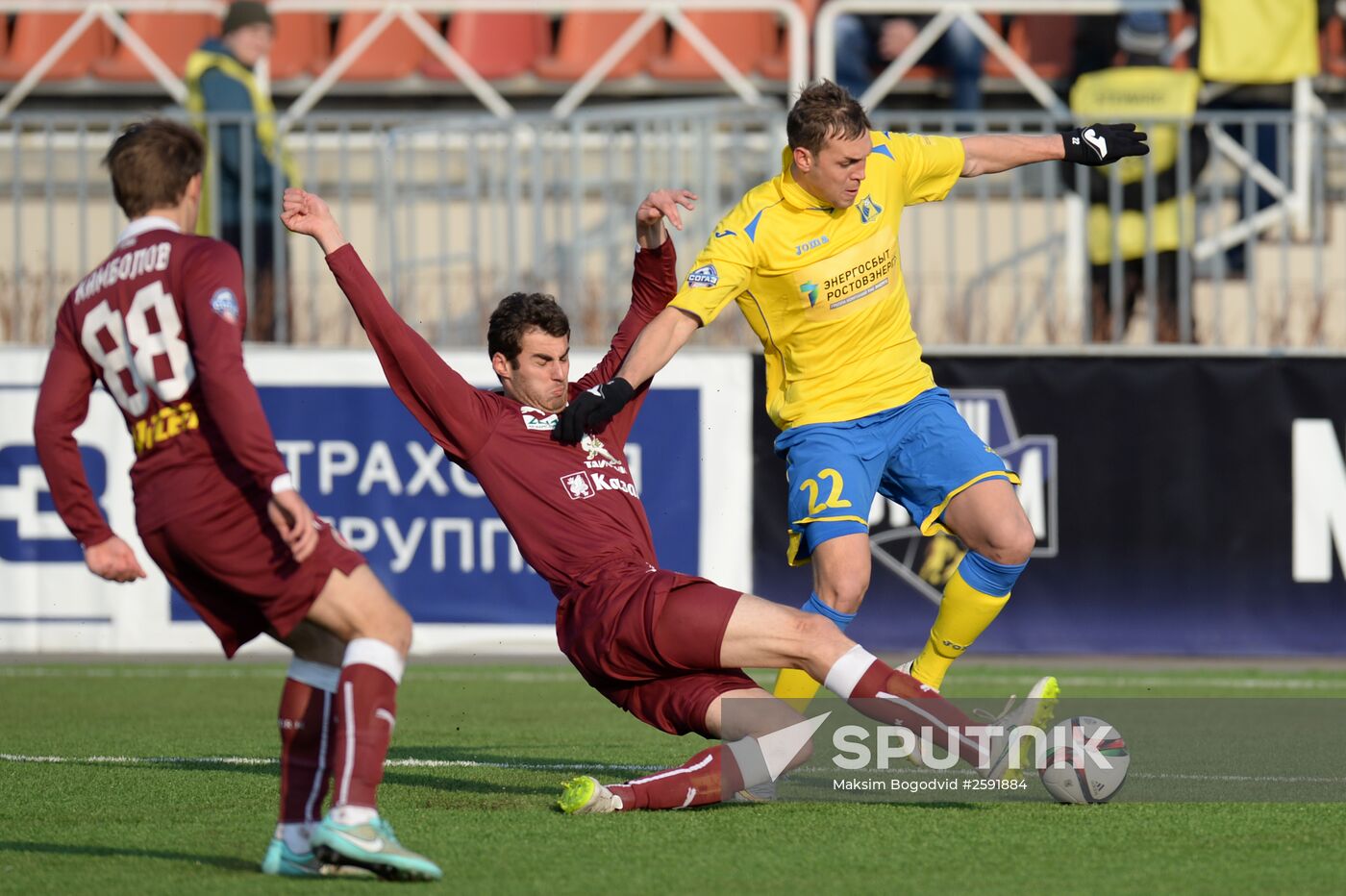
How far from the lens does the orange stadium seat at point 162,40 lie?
53.4 feet

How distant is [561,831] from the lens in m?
5.79

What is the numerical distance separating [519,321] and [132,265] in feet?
5.11

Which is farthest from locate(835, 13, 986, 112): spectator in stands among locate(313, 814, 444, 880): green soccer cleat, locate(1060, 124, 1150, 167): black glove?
locate(313, 814, 444, 880): green soccer cleat

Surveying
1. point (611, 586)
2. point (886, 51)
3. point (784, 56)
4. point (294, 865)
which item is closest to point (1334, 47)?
point (886, 51)

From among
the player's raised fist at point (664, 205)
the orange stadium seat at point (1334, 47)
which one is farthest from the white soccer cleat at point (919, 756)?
the orange stadium seat at point (1334, 47)

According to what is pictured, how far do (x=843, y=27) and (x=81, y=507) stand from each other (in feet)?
35.3

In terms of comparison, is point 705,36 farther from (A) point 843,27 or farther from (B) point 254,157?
(B) point 254,157

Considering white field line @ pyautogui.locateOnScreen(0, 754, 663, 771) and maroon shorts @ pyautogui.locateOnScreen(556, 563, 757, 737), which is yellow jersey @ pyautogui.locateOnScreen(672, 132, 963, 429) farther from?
white field line @ pyautogui.locateOnScreen(0, 754, 663, 771)

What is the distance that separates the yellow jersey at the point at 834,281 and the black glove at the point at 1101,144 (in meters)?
0.42

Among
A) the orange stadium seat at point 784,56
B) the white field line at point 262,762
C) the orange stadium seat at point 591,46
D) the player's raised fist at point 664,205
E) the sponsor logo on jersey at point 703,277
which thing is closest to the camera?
the player's raised fist at point 664,205

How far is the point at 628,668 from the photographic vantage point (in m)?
5.94

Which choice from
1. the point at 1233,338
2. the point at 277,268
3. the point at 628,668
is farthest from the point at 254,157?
the point at 628,668

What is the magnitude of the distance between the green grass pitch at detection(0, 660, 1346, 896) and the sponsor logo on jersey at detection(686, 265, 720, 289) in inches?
68.7

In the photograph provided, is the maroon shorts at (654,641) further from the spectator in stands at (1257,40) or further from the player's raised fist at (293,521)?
the spectator in stands at (1257,40)
